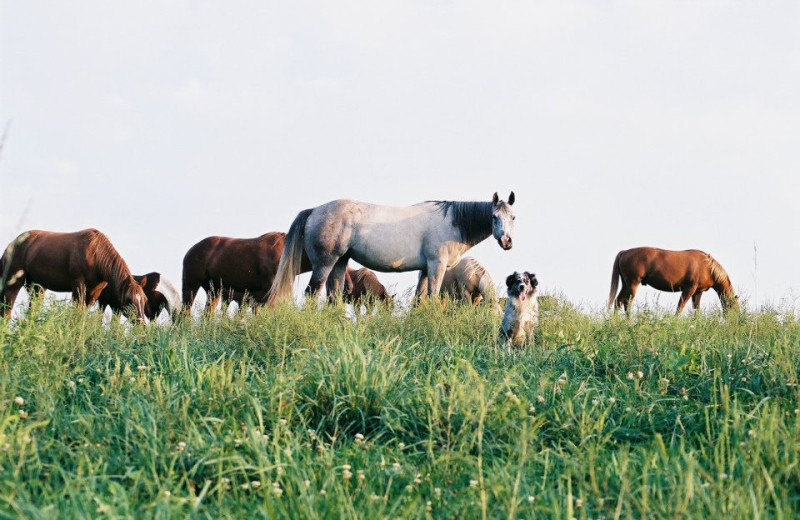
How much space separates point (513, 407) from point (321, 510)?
1.64 metres

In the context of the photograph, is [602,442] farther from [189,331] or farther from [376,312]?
[376,312]

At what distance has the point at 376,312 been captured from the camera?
34.3ft

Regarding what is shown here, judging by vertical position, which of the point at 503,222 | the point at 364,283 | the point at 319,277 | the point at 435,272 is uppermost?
the point at 503,222

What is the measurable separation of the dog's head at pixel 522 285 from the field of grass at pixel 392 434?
1576 millimetres

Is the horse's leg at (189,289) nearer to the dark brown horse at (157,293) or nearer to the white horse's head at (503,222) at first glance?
the dark brown horse at (157,293)

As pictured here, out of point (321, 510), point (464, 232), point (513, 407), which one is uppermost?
point (464, 232)

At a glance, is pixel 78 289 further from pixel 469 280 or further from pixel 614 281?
pixel 614 281

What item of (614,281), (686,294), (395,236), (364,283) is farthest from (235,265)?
(686,294)

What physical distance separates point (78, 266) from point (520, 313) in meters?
7.88

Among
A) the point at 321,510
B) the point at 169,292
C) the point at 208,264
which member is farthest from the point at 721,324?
the point at 169,292

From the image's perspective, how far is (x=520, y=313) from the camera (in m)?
8.60

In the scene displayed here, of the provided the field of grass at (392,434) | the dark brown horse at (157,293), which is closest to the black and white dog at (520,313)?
the field of grass at (392,434)

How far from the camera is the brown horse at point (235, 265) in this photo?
599 inches

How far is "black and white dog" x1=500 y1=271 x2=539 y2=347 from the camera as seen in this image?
8.58 meters
